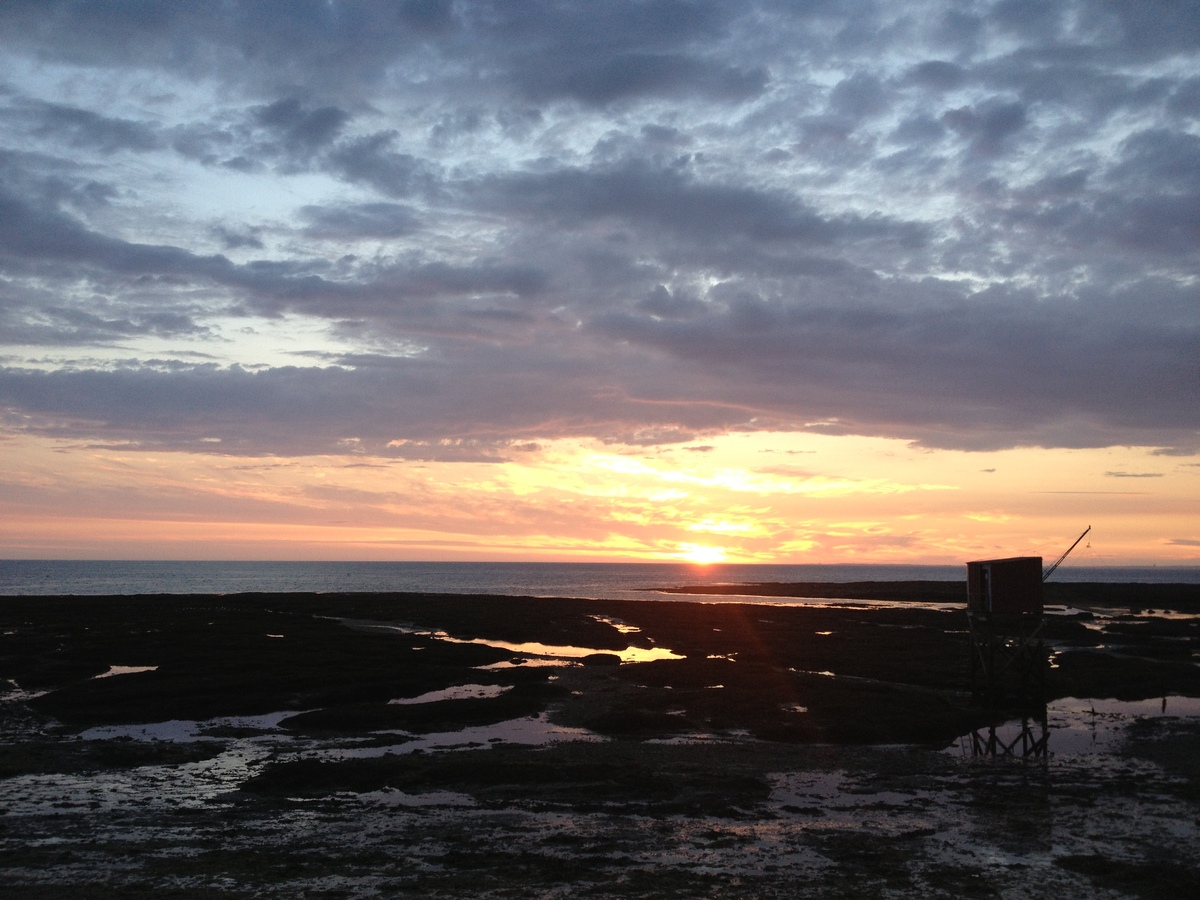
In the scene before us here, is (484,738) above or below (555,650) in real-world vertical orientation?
above

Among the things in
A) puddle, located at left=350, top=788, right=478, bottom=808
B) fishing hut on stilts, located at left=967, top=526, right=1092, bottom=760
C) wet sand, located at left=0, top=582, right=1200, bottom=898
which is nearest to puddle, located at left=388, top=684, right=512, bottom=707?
wet sand, located at left=0, top=582, right=1200, bottom=898

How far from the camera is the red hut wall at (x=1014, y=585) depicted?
1389 inches

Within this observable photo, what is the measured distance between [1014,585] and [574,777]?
883 inches

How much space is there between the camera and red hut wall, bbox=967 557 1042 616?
35.3 meters

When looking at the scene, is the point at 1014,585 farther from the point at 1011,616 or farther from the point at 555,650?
the point at 555,650

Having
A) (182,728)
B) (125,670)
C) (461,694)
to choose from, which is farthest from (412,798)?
(125,670)

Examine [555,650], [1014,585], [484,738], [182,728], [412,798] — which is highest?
[1014,585]

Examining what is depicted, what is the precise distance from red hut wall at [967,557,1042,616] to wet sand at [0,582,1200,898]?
170 inches

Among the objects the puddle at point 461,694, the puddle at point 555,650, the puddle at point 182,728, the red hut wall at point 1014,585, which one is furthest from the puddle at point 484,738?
the puddle at point 555,650

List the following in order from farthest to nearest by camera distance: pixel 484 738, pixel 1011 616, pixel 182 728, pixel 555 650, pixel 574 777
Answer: pixel 555 650 < pixel 1011 616 < pixel 182 728 < pixel 484 738 < pixel 574 777

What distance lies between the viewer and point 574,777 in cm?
2273

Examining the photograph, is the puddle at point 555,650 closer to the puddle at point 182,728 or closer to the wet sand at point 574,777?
the wet sand at point 574,777

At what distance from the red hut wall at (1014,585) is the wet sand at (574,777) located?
4.33 metres

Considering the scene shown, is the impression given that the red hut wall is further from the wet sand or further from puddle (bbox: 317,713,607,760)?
puddle (bbox: 317,713,607,760)
